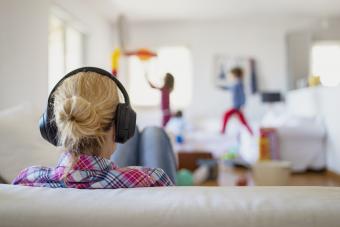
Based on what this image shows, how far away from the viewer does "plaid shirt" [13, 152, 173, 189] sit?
0.69 m

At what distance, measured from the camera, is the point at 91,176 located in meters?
0.69

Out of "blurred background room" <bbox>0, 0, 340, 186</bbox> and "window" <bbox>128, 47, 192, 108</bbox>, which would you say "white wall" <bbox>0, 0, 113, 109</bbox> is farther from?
"window" <bbox>128, 47, 192, 108</bbox>

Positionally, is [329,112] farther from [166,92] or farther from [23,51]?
[23,51]

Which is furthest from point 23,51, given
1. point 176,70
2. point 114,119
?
point 176,70

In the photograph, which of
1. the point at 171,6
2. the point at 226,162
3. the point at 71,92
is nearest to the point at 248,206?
the point at 71,92

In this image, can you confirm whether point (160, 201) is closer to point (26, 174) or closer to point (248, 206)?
point (248, 206)

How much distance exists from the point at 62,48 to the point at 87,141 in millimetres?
3640

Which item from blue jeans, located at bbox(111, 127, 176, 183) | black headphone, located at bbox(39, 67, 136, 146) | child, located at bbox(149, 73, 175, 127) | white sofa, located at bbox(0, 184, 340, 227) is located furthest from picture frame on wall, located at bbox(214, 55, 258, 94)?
white sofa, located at bbox(0, 184, 340, 227)

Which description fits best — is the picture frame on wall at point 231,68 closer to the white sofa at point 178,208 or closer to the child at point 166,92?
the child at point 166,92

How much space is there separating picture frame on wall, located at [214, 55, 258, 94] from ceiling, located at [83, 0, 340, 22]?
0.71 metres

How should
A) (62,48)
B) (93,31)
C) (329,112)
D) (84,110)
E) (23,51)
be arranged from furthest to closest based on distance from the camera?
(93,31) < (62,48) < (329,112) < (23,51) < (84,110)

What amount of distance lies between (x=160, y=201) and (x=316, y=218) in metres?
0.24

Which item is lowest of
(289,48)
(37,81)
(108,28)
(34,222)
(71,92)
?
(34,222)

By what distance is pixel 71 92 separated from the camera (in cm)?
74
